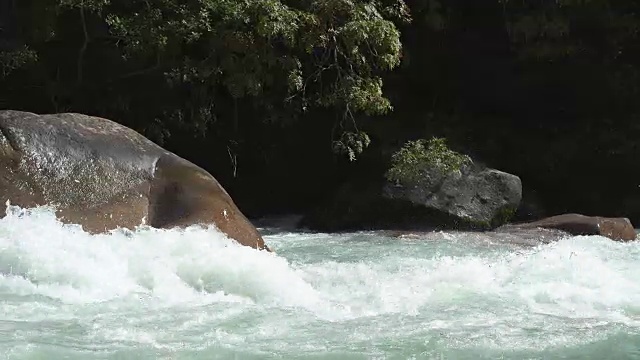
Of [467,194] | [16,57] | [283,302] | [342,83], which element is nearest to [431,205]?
[467,194]

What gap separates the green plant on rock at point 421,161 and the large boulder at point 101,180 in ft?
12.4

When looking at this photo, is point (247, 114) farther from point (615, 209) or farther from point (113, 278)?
point (113, 278)

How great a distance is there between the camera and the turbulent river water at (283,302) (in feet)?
13.9

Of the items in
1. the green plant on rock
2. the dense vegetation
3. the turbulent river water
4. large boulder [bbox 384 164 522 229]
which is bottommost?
the turbulent river water

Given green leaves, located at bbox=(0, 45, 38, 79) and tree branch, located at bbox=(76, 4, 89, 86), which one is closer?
green leaves, located at bbox=(0, 45, 38, 79)

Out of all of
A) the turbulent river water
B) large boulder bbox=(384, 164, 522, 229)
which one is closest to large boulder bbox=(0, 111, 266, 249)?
the turbulent river water

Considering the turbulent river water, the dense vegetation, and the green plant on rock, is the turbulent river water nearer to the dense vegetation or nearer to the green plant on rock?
the green plant on rock

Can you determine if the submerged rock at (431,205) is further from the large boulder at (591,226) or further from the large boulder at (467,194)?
the large boulder at (591,226)

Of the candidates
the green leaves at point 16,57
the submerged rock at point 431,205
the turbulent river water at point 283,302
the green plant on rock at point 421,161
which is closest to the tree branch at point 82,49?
the green leaves at point 16,57

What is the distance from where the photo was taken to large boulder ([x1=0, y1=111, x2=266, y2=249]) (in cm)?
672

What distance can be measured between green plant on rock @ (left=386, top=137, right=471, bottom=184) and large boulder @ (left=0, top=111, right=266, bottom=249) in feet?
12.4

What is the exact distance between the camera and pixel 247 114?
12.6 meters

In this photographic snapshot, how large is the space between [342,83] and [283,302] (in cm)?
621

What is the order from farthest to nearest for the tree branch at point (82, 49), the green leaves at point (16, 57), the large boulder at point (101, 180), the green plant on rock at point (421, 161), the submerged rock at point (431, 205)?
the tree branch at point (82, 49) < the green leaves at point (16, 57) < the green plant on rock at point (421, 161) < the submerged rock at point (431, 205) < the large boulder at point (101, 180)
